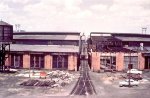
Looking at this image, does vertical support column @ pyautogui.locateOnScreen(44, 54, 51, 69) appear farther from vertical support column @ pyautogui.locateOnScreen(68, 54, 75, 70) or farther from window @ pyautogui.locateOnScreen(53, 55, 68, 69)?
vertical support column @ pyautogui.locateOnScreen(68, 54, 75, 70)

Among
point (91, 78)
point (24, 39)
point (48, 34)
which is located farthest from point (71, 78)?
point (48, 34)

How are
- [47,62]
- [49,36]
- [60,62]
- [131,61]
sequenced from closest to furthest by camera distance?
1. [131,61]
2. [47,62]
3. [60,62]
4. [49,36]

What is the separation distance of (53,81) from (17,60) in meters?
18.6

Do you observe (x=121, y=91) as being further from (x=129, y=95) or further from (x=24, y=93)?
(x=24, y=93)

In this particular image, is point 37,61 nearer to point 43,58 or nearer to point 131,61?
point 43,58

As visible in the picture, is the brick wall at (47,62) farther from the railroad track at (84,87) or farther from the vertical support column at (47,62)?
the railroad track at (84,87)

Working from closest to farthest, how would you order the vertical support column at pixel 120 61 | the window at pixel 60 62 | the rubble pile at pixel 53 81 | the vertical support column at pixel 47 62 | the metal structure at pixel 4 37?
the rubble pile at pixel 53 81 → the metal structure at pixel 4 37 → the vertical support column at pixel 120 61 → the vertical support column at pixel 47 62 → the window at pixel 60 62

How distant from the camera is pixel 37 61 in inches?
2388

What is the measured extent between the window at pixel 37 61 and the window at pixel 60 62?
2.94m

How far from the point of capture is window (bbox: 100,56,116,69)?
59031 millimetres

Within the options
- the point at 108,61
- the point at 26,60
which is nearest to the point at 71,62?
the point at 108,61

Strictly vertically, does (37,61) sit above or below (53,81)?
above

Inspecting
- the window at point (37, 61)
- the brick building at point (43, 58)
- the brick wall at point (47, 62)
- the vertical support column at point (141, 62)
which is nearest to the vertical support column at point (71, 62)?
the brick building at point (43, 58)

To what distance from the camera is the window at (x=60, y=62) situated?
197 ft
